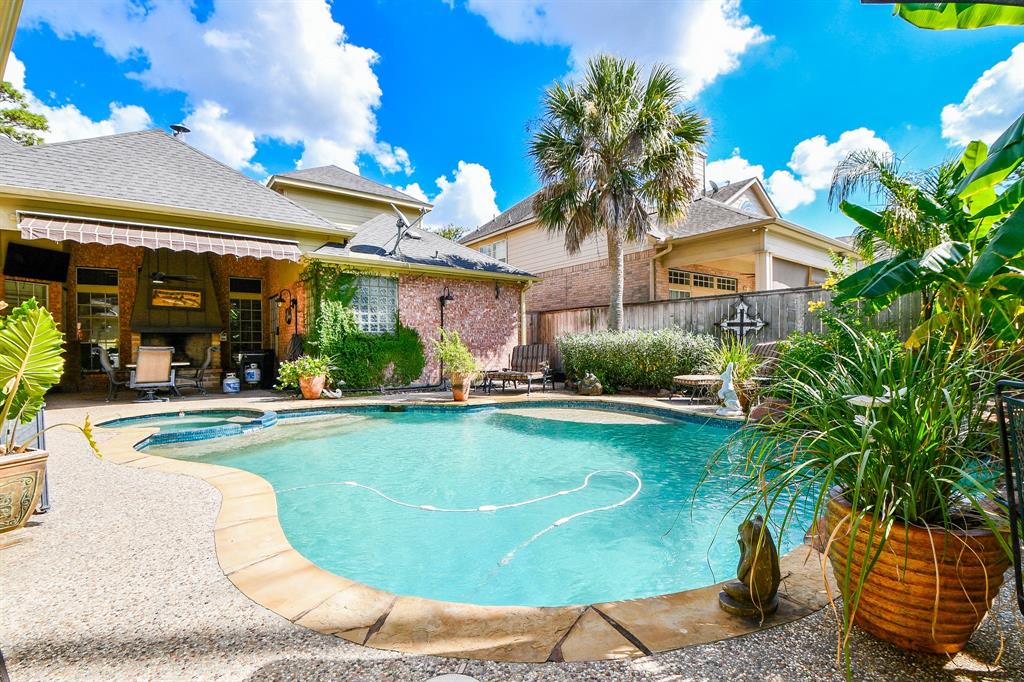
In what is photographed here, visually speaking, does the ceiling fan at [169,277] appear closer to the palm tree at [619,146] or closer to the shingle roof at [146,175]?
the shingle roof at [146,175]

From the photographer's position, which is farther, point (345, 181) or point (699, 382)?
point (345, 181)

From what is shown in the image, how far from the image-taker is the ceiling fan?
11.7 meters

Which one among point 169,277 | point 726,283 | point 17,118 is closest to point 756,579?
point 169,277

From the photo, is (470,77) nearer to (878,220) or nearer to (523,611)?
(878,220)

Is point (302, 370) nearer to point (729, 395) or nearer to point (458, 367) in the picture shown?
point (458, 367)

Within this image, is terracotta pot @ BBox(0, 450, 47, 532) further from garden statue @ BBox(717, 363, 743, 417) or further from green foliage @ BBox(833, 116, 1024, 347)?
garden statue @ BBox(717, 363, 743, 417)

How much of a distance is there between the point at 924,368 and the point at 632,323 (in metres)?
11.0

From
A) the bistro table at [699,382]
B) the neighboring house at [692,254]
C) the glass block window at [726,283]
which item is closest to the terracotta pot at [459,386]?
the bistro table at [699,382]

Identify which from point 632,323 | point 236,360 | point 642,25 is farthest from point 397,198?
point 642,25

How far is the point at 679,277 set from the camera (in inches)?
621

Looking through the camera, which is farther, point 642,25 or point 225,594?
point 642,25

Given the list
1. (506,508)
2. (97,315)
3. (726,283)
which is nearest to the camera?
(506,508)

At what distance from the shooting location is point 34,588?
2.18 m

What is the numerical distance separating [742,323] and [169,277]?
15.0m
